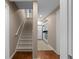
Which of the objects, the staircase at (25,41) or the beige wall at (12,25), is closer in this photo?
the beige wall at (12,25)

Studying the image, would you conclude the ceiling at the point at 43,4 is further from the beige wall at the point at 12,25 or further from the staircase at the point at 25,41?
the staircase at the point at 25,41

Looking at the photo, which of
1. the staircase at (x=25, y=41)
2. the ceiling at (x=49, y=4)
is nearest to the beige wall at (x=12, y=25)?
the staircase at (x=25, y=41)

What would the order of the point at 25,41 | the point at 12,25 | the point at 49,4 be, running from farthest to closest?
Result: 1. the point at 25,41
2. the point at 49,4
3. the point at 12,25

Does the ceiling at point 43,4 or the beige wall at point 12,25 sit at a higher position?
the ceiling at point 43,4

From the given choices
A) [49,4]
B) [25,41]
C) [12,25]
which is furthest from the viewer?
[25,41]

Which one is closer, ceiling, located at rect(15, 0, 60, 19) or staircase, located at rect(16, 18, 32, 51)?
ceiling, located at rect(15, 0, 60, 19)

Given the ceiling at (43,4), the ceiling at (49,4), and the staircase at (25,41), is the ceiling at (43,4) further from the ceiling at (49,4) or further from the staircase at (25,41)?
the staircase at (25,41)

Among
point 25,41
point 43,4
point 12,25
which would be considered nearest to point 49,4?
point 43,4

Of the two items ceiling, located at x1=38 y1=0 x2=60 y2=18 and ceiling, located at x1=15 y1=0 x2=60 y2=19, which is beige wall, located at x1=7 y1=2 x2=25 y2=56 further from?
ceiling, located at x1=38 y1=0 x2=60 y2=18

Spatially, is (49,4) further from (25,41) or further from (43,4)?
(25,41)

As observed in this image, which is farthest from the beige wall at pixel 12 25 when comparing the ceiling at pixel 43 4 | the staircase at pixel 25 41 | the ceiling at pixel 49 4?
the ceiling at pixel 49 4

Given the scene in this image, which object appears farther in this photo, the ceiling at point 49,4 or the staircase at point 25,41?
the staircase at point 25,41

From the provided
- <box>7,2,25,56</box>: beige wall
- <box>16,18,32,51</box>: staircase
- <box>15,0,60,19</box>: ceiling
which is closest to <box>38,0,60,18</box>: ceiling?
<box>15,0,60,19</box>: ceiling
